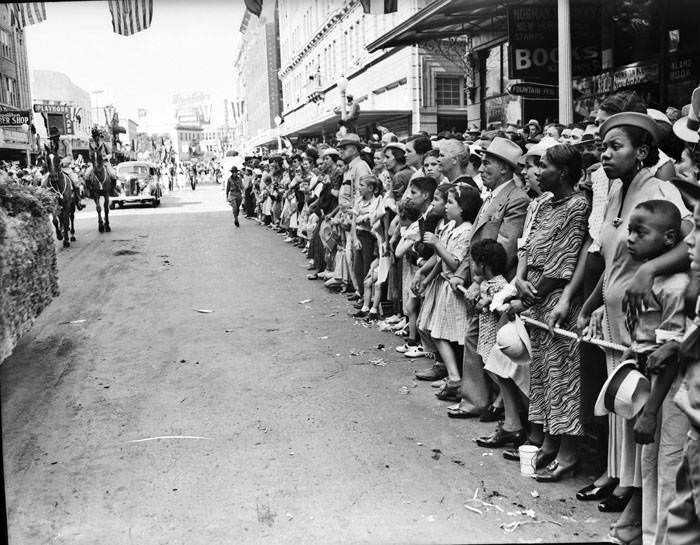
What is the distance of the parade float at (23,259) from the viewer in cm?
689

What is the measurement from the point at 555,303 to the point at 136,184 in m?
31.8

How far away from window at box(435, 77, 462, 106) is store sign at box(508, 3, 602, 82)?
15.2 meters

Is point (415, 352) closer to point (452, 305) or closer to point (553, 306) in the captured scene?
point (452, 305)

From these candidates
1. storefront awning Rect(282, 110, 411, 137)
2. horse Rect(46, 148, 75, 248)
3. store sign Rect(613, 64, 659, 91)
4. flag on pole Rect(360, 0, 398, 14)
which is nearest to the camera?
flag on pole Rect(360, 0, 398, 14)

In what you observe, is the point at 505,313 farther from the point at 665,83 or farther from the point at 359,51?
the point at 359,51

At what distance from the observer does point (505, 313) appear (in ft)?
17.1

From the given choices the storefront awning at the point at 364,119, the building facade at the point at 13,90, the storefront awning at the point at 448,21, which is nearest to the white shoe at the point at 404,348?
the storefront awning at the point at 448,21

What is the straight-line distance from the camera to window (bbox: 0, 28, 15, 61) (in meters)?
26.6

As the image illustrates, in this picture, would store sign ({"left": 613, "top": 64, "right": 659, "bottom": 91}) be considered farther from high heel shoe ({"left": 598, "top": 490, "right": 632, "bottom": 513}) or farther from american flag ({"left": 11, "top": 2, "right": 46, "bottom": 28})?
high heel shoe ({"left": 598, "top": 490, "right": 632, "bottom": 513})

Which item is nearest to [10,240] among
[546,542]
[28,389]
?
[28,389]

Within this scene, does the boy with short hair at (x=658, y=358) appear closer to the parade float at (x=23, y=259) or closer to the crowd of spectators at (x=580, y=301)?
the crowd of spectators at (x=580, y=301)

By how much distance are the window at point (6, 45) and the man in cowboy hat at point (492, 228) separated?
74.6ft

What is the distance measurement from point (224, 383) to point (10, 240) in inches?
91.8

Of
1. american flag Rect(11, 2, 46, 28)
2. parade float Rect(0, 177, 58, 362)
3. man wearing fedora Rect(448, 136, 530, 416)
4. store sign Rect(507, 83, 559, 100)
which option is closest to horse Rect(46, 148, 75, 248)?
parade float Rect(0, 177, 58, 362)
